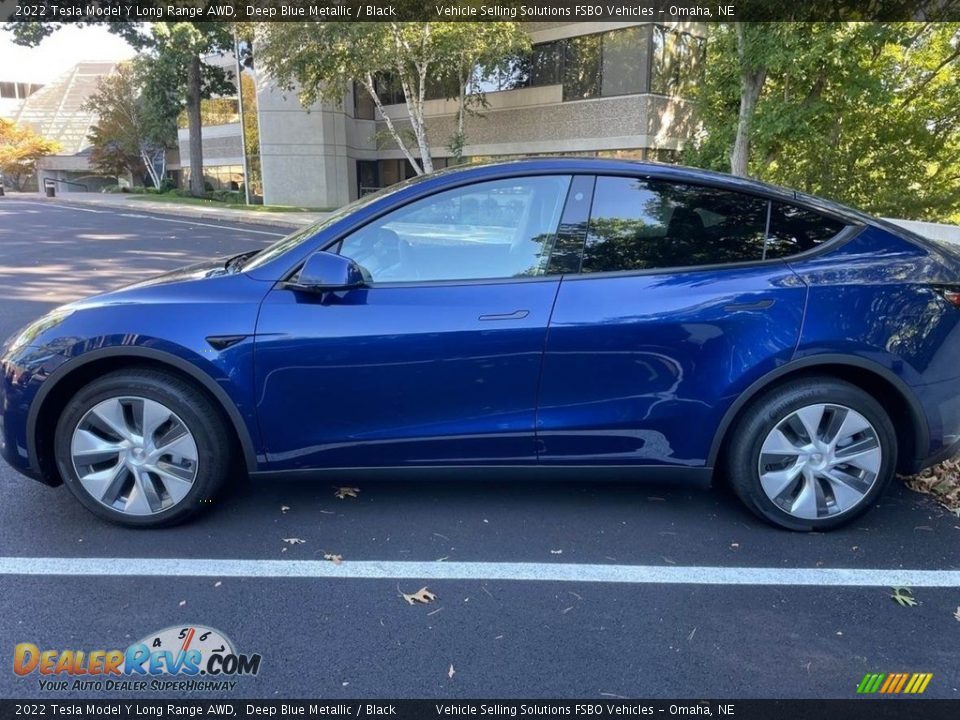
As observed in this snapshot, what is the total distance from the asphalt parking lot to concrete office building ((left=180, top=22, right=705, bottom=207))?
19.2 meters

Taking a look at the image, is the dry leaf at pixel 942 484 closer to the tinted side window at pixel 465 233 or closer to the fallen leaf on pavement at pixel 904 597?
the fallen leaf on pavement at pixel 904 597

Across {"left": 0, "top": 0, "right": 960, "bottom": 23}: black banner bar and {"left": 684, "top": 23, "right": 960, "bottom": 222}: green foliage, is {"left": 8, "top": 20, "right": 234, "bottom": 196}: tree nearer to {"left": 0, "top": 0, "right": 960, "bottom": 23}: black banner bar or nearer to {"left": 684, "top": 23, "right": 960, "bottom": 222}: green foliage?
{"left": 0, "top": 0, "right": 960, "bottom": 23}: black banner bar

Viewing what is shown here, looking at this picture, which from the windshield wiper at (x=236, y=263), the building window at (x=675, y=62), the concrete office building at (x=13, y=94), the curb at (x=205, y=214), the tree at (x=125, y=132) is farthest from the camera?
the concrete office building at (x=13, y=94)

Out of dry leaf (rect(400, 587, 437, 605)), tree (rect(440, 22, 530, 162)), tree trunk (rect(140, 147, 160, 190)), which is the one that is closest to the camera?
dry leaf (rect(400, 587, 437, 605))

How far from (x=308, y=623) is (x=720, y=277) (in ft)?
7.25

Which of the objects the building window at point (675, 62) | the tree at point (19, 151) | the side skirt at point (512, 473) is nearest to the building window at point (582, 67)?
the building window at point (675, 62)

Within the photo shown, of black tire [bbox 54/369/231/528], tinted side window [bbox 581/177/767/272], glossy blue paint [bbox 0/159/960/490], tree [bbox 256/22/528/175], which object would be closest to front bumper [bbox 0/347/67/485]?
glossy blue paint [bbox 0/159/960/490]

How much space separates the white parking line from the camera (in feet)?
9.05

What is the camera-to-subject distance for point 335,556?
114 inches

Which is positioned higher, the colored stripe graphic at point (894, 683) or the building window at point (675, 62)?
the building window at point (675, 62)

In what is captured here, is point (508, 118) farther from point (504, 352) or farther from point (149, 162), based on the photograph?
point (149, 162)

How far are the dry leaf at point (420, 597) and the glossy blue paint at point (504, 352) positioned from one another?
0.58 m

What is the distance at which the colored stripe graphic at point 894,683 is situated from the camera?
2.19 metres
